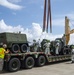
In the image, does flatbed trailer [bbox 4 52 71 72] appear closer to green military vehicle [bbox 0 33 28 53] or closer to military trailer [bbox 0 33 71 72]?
military trailer [bbox 0 33 71 72]

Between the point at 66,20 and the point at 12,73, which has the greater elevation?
the point at 66,20

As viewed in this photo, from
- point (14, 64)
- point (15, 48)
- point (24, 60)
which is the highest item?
point (15, 48)

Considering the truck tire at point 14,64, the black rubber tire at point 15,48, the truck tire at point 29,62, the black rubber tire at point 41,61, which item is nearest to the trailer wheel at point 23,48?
the black rubber tire at point 15,48

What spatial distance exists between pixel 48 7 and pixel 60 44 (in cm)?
967

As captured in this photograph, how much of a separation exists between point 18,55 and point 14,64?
0.68m

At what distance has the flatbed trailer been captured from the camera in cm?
1252

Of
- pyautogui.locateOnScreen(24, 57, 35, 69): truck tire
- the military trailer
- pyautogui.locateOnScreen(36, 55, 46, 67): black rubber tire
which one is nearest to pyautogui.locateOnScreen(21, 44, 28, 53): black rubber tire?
the military trailer

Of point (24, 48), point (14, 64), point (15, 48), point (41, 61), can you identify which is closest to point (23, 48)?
point (24, 48)

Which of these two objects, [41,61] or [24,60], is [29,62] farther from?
[41,61]

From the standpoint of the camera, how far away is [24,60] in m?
13.6

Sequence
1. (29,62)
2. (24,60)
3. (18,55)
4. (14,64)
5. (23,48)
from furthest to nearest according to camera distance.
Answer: (23,48)
(29,62)
(24,60)
(18,55)
(14,64)

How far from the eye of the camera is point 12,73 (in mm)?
12062

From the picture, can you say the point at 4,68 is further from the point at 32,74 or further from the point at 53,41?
the point at 53,41

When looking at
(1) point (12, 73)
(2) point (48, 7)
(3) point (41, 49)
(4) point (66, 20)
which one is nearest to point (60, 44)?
(3) point (41, 49)
